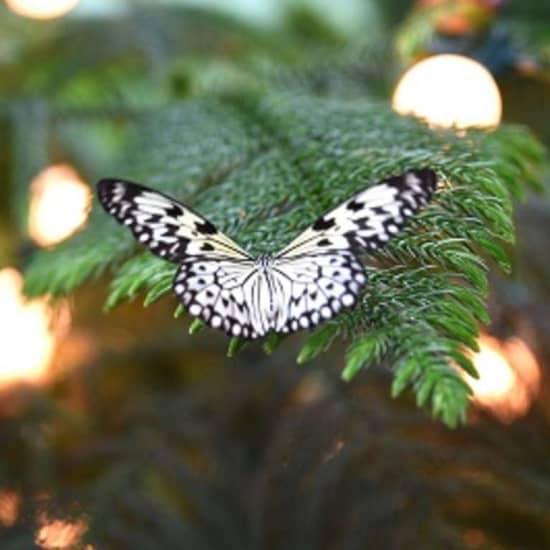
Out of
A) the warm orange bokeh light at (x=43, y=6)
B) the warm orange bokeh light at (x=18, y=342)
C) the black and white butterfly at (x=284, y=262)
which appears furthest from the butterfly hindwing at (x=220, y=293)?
the warm orange bokeh light at (x=43, y=6)

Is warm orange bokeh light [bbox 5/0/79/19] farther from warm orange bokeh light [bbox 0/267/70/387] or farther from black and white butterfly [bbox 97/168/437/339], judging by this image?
black and white butterfly [bbox 97/168/437/339]

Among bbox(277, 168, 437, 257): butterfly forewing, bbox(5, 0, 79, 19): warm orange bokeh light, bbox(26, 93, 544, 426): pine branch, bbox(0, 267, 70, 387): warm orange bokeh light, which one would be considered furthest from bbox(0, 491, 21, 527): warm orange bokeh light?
bbox(5, 0, 79, 19): warm orange bokeh light

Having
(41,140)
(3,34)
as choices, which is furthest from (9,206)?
(41,140)

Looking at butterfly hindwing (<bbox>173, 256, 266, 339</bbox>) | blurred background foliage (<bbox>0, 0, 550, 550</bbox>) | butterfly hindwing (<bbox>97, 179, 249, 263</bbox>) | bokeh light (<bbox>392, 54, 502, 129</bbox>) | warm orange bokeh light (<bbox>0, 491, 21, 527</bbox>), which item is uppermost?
bokeh light (<bbox>392, 54, 502, 129</bbox>)

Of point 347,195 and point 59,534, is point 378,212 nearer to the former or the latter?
point 347,195

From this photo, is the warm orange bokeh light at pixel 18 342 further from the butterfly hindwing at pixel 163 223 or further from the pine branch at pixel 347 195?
the butterfly hindwing at pixel 163 223

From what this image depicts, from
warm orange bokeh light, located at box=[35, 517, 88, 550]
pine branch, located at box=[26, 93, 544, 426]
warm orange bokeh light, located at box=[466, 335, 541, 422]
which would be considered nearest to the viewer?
pine branch, located at box=[26, 93, 544, 426]

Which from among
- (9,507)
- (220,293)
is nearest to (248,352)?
(9,507)
